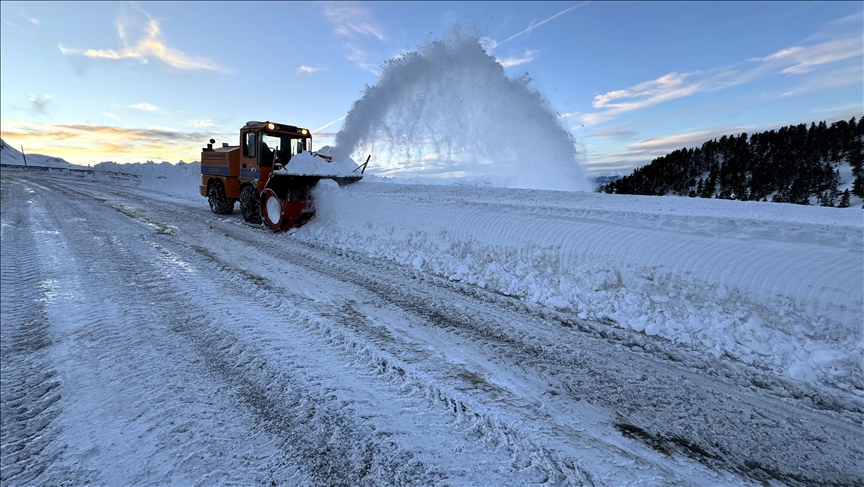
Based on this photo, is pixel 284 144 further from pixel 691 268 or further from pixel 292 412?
pixel 691 268

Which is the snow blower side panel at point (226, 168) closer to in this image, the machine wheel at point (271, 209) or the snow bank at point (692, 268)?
the machine wheel at point (271, 209)

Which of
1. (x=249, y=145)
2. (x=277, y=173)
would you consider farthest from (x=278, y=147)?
(x=277, y=173)

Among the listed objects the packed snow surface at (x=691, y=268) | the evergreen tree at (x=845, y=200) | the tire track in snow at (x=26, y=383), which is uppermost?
the evergreen tree at (x=845, y=200)

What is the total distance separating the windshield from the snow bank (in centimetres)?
544

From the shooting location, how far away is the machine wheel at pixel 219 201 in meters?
12.6

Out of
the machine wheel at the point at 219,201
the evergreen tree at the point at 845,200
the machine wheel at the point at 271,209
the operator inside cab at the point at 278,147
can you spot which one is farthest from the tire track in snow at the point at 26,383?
the evergreen tree at the point at 845,200

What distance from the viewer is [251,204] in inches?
423

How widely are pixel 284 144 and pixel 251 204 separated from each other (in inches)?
78.3

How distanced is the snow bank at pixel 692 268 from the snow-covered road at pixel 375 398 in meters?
0.35

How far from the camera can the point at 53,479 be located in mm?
1951

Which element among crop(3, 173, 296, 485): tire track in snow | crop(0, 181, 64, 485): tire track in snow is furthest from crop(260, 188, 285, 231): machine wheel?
crop(3, 173, 296, 485): tire track in snow

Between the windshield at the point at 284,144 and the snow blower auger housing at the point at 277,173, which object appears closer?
the snow blower auger housing at the point at 277,173

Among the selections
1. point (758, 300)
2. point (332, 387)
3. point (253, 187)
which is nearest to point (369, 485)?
point (332, 387)

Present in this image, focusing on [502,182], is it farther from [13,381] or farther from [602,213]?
[13,381]
